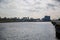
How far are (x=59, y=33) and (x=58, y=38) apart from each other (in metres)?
1.79

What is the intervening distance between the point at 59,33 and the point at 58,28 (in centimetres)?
177

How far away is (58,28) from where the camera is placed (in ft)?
201

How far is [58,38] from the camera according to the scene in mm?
61062

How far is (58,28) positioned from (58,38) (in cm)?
348

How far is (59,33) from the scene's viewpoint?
60.9m
